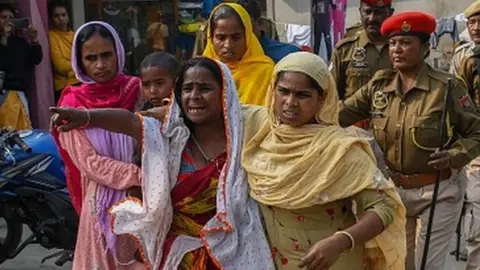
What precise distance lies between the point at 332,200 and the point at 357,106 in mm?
Result: 1748

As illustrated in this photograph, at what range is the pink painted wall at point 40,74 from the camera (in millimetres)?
8992

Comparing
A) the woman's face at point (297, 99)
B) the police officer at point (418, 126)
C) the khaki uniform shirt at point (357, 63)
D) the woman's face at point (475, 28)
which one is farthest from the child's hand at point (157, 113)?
the woman's face at point (475, 28)

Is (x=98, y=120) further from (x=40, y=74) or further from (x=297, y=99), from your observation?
(x=40, y=74)

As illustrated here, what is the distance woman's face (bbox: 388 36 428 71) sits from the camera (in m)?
4.52

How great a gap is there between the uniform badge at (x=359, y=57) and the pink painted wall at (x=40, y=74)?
426 centimetres

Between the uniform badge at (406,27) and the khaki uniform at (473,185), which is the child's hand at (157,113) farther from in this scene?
the khaki uniform at (473,185)

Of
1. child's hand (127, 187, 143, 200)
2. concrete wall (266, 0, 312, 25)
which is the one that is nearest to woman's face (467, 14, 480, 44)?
child's hand (127, 187, 143, 200)

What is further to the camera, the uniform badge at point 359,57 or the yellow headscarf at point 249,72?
the uniform badge at point 359,57

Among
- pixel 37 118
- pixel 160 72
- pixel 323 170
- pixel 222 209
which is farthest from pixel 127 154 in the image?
pixel 37 118

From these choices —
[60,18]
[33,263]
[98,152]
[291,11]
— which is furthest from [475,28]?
[291,11]

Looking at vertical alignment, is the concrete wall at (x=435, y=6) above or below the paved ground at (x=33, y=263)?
above

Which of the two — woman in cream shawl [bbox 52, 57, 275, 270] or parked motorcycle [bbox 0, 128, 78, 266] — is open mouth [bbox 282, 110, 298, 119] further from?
parked motorcycle [bbox 0, 128, 78, 266]

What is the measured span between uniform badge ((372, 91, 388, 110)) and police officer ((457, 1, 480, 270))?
1026mm

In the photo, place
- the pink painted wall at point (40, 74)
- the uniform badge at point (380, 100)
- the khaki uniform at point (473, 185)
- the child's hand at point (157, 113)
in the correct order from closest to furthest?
1. the child's hand at point (157, 113)
2. the uniform badge at point (380, 100)
3. the khaki uniform at point (473, 185)
4. the pink painted wall at point (40, 74)
